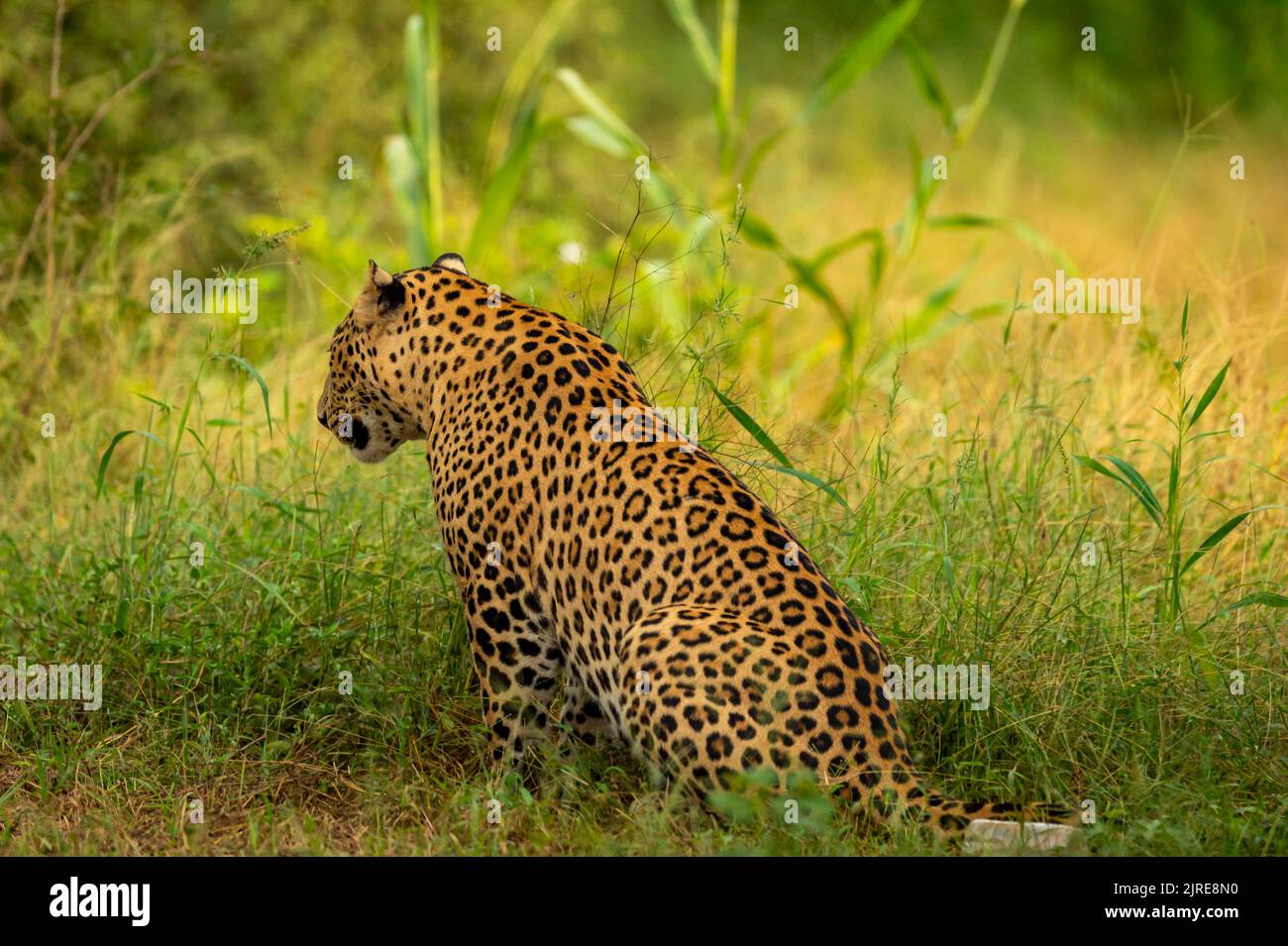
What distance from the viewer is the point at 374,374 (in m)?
5.30

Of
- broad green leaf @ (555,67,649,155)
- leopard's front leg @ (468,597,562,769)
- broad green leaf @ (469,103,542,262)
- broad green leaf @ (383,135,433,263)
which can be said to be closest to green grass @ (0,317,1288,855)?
leopard's front leg @ (468,597,562,769)

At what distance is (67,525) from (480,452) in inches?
98.1

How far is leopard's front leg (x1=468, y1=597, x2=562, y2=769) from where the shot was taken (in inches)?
191

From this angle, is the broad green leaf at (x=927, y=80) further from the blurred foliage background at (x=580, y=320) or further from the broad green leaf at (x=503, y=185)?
the broad green leaf at (x=503, y=185)

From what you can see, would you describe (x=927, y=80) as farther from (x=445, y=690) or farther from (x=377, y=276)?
(x=445, y=690)

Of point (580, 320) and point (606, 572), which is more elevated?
point (580, 320)

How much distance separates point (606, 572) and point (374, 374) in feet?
4.10

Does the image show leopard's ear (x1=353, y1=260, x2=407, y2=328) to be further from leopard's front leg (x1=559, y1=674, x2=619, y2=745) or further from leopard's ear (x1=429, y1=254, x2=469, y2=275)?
leopard's front leg (x1=559, y1=674, x2=619, y2=745)

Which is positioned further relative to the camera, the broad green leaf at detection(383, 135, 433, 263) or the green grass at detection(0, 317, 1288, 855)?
the broad green leaf at detection(383, 135, 433, 263)

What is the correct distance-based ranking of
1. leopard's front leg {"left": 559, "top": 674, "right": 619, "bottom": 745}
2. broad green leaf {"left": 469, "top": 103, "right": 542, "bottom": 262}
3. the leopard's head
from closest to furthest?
leopard's front leg {"left": 559, "top": 674, "right": 619, "bottom": 745} < the leopard's head < broad green leaf {"left": 469, "top": 103, "right": 542, "bottom": 262}

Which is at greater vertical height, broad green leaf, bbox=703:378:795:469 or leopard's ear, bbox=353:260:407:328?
leopard's ear, bbox=353:260:407:328

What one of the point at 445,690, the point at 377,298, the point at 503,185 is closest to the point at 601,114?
the point at 503,185
